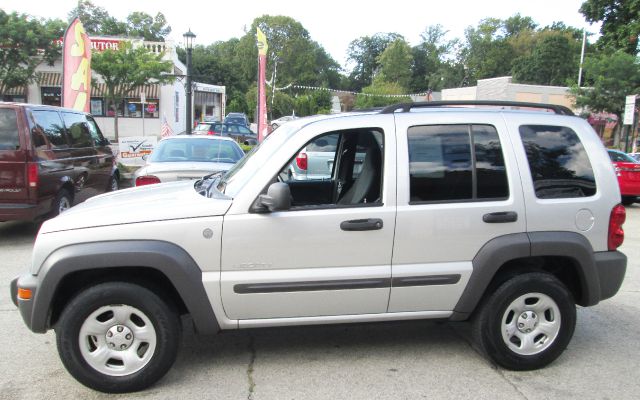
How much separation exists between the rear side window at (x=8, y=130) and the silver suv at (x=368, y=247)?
3.74 m

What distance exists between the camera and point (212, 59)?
7138cm

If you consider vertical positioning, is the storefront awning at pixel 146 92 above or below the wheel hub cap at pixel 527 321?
above

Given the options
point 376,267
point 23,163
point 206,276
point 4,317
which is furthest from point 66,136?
point 376,267

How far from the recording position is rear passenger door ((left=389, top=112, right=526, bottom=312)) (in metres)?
3.51

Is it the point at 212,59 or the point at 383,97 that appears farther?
the point at 212,59

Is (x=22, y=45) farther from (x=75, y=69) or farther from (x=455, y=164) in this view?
(x=455, y=164)

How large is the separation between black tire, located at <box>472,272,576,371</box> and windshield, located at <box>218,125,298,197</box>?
6.22ft

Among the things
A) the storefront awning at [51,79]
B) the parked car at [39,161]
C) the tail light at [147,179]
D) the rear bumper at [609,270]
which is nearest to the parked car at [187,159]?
the tail light at [147,179]

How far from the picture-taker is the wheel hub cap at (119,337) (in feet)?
10.8

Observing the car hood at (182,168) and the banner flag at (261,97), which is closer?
the car hood at (182,168)

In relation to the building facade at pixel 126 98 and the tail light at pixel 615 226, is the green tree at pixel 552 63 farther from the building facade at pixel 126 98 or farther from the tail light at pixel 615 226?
the tail light at pixel 615 226

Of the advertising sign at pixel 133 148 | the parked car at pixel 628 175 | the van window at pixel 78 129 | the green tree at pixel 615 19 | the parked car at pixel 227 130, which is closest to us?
the van window at pixel 78 129

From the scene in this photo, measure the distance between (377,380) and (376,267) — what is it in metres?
0.79

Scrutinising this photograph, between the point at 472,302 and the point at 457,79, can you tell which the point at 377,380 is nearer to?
the point at 472,302
